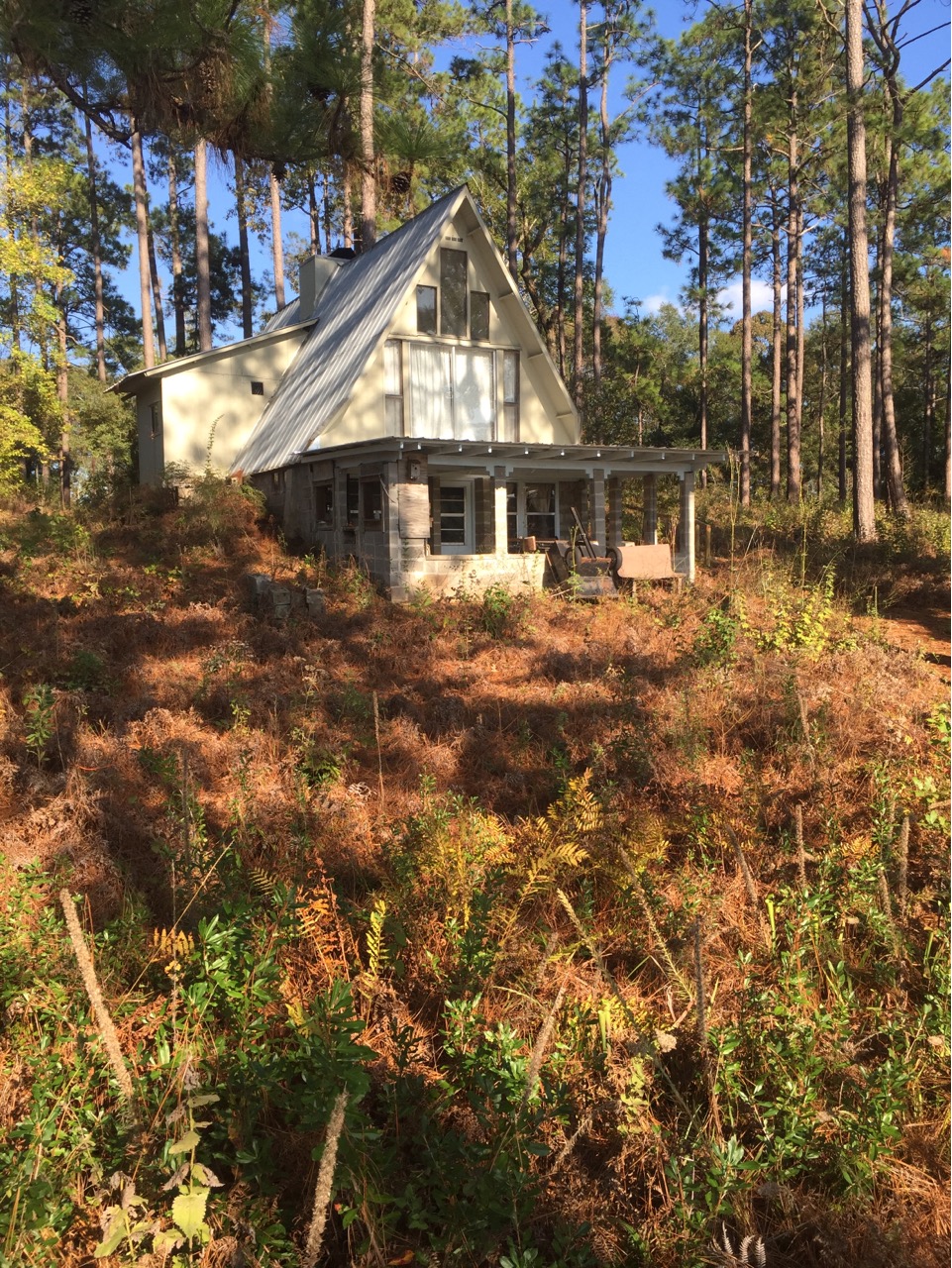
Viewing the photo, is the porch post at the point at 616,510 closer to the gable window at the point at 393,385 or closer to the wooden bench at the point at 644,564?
the wooden bench at the point at 644,564

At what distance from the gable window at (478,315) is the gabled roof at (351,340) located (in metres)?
0.48

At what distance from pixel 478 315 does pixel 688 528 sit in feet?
23.4

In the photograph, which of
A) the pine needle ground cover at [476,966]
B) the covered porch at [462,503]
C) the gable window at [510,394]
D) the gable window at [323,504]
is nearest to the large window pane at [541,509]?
the covered porch at [462,503]

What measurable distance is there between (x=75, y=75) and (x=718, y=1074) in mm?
22539

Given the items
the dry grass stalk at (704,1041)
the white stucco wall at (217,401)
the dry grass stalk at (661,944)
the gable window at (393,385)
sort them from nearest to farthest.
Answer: the dry grass stalk at (704,1041) → the dry grass stalk at (661,944) → the gable window at (393,385) → the white stucco wall at (217,401)

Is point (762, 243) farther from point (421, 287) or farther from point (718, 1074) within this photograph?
point (718, 1074)

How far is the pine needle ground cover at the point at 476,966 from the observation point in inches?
121

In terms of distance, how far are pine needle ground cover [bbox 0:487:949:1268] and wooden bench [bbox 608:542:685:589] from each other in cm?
552

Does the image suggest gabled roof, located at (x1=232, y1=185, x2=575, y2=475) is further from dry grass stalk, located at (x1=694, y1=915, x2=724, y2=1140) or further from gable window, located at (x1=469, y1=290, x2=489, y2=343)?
dry grass stalk, located at (x1=694, y1=915, x2=724, y2=1140)

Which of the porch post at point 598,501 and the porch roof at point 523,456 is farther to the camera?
the porch post at point 598,501

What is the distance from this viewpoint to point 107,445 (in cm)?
2542

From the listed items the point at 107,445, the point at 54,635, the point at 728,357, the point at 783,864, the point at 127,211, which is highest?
the point at 127,211

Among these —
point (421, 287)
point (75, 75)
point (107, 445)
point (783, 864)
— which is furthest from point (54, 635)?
point (107, 445)

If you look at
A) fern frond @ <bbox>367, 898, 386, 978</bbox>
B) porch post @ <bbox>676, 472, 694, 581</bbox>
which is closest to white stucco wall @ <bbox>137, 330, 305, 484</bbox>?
porch post @ <bbox>676, 472, 694, 581</bbox>
